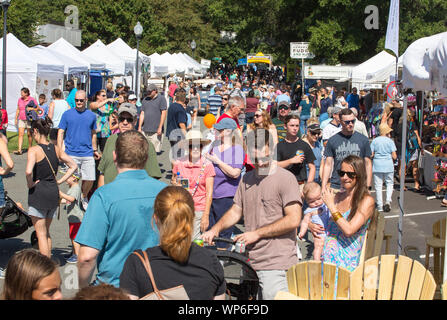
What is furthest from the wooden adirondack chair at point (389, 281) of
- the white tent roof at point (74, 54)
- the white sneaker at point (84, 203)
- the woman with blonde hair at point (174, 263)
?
the white tent roof at point (74, 54)

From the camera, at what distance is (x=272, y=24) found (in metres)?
42.2

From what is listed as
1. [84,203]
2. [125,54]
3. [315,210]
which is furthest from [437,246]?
[125,54]

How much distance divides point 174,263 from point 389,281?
1.90m

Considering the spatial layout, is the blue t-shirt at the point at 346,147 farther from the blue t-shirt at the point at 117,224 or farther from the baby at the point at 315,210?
the blue t-shirt at the point at 117,224

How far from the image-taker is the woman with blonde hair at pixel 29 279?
2783 millimetres

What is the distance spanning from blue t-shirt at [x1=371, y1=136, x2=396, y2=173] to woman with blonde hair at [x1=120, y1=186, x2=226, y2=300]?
838 cm

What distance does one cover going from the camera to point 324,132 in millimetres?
11000

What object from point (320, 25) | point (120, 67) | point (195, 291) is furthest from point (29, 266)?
point (320, 25)

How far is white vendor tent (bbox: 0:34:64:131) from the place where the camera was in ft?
70.9

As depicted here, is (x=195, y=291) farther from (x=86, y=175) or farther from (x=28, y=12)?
(x=28, y=12)

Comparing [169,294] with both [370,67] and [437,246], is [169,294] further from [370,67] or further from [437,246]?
[370,67]

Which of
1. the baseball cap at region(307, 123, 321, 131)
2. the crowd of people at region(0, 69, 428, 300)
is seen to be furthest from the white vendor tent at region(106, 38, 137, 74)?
the baseball cap at region(307, 123, 321, 131)

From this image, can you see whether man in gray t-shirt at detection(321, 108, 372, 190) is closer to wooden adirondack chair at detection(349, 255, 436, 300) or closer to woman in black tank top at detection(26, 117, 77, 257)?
wooden adirondack chair at detection(349, 255, 436, 300)

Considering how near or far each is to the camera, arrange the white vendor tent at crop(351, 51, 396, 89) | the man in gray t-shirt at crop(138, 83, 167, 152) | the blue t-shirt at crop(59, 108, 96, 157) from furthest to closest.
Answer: the white vendor tent at crop(351, 51, 396, 89) < the man in gray t-shirt at crop(138, 83, 167, 152) < the blue t-shirt at crop(59, 108, 96, 157)
